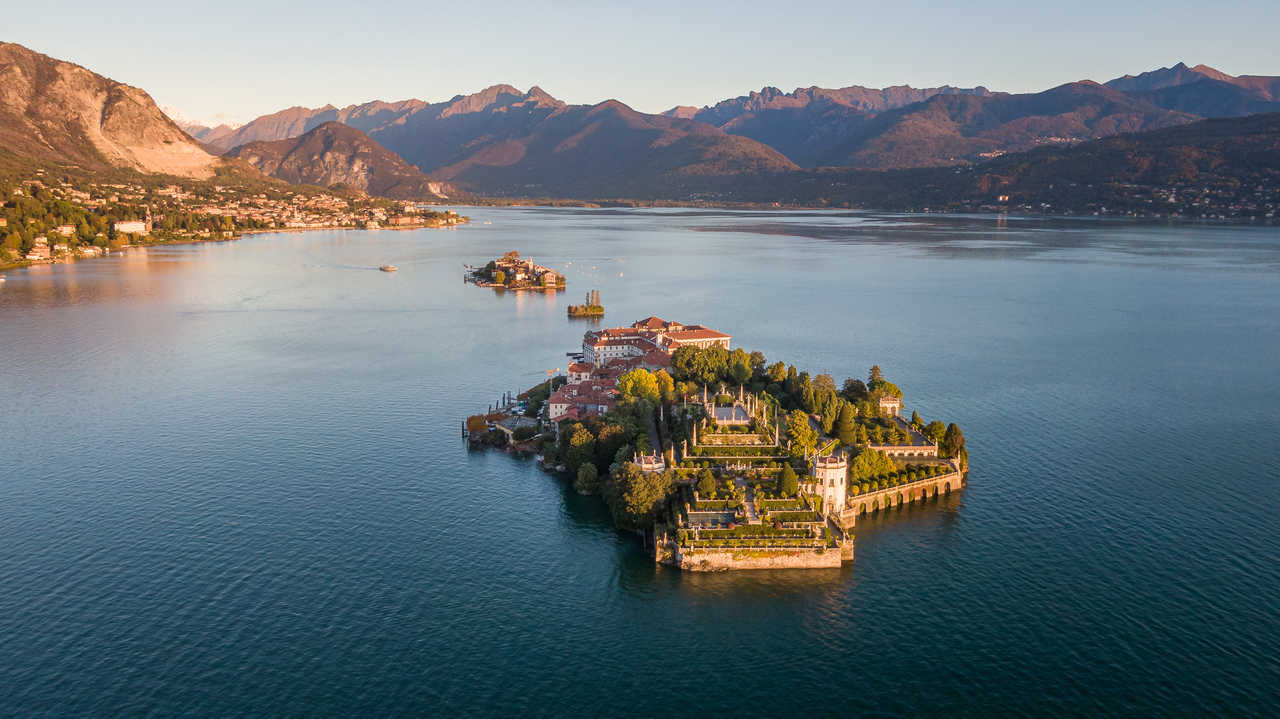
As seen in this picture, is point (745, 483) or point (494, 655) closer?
point (494, 655)

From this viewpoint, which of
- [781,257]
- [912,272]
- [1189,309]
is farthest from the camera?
[781,257]

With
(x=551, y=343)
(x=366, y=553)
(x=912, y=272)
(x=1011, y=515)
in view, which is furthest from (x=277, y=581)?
(x=912, y=272)

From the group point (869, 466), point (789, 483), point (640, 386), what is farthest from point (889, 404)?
point (789, 483)

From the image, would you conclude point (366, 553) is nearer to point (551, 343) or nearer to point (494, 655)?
point (494, 655)

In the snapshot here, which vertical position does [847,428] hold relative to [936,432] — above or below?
above

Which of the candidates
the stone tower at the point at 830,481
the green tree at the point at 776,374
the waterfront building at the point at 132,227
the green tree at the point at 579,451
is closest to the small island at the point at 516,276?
the green tree at the point at 776,374

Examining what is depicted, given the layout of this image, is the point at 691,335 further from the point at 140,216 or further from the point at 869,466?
the point at 140,216

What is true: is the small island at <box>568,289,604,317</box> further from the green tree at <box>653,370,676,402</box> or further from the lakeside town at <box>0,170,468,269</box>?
the lakeside town at <box>0,170,468,269</box>
